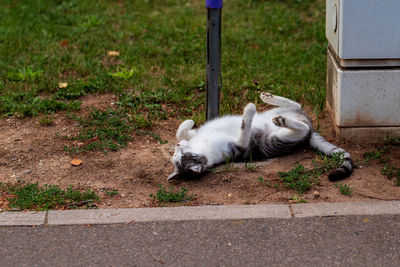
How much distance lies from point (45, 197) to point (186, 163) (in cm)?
110

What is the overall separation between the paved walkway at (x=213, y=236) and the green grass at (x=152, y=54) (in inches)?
68.9

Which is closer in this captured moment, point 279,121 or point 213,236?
point 213,236

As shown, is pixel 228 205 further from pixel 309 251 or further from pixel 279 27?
pixel 279 27

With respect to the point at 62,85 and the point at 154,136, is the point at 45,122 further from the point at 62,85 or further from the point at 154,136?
the point at 154,136

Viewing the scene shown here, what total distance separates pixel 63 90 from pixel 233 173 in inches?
99.7

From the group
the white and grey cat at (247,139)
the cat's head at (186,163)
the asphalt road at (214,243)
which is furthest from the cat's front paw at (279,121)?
the asphalt road at (214,243)

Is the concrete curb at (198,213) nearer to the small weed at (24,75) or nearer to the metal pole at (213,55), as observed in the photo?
the metal pole at (213,55)

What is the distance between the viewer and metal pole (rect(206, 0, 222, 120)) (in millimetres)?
4438

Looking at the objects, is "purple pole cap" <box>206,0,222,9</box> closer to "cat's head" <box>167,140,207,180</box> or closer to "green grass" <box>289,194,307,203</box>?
"cat's head" <box>167,140,207,180</box>

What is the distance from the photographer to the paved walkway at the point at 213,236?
3178 millimetres

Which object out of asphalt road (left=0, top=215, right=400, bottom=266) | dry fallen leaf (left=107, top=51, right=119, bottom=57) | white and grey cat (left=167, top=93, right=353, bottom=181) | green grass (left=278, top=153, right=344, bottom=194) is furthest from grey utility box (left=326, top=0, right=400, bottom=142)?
dry fallen leaf (left=107, top=51, right=119, bottom=57)

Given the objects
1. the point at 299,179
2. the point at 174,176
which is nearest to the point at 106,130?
the point at 174,176

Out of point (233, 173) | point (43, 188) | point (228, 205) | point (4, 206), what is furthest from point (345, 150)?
point (4, 206)

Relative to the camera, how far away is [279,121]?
4.33 meters
